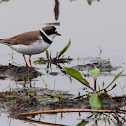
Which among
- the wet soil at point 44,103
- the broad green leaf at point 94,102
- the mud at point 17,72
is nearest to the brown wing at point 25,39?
the mud at point 17,72

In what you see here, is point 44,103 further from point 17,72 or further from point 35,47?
point 35,47

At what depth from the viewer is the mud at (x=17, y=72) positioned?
7.68 m

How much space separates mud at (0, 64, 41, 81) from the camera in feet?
25.2

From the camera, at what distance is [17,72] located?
309 inches

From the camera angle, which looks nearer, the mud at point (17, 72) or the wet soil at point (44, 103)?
the wet soil at point (44, 103)

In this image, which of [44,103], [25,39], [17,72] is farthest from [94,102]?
[25,39]

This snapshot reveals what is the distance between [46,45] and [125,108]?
397 cm

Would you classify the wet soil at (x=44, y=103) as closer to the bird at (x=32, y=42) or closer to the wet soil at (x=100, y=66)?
the wet soil at (x=100, y=66)

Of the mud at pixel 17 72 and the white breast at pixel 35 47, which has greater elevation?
the white breast at pixel 35 47

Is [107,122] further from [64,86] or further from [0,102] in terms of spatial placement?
[64,86]

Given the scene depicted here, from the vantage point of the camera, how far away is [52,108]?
16.7ft

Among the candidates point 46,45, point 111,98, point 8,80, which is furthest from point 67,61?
point 111,98

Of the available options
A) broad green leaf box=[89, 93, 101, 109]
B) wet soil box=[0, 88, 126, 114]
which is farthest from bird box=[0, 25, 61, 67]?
broad green leaf box=[89, 93, 101, 109]

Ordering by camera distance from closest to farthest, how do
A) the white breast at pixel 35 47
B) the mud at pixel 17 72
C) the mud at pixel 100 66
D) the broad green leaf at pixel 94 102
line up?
the broad green leaf at pixel 94 102 → the mud at pixel 17 72 → the mud at pixel 100 66 → the white breast at pixel 35 47
